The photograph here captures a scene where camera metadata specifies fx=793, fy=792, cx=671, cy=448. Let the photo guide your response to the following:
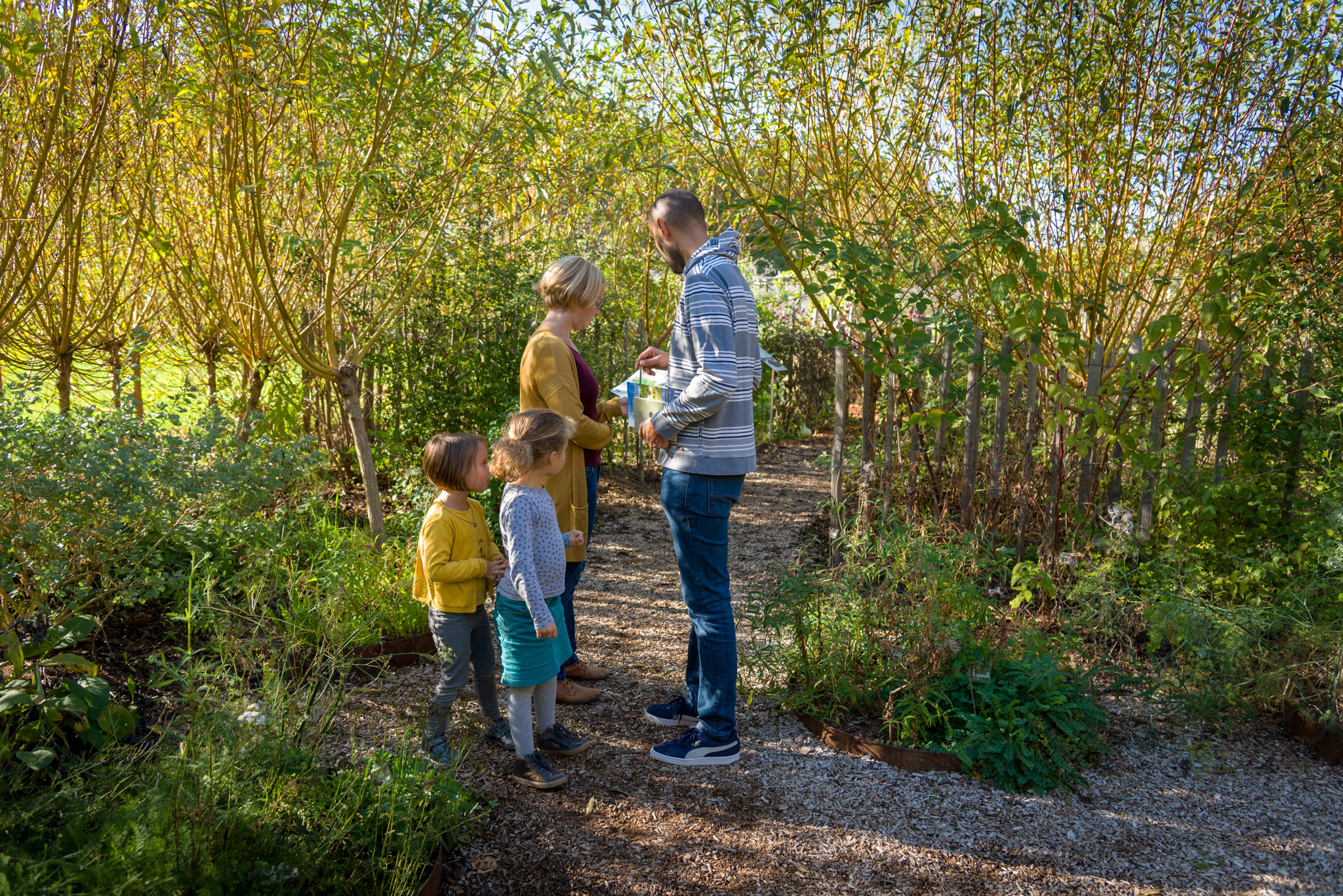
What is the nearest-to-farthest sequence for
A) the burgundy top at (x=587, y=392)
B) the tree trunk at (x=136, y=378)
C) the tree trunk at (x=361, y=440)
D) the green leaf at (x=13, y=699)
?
the green leaf at (x=13, y=699) → the burgundy top at (x=587, y=392) → the tree trunk at (x=361, y=440) → the tree trunk at (x=136, y=378)

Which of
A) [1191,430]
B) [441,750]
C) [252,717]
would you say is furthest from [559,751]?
[1191,430]

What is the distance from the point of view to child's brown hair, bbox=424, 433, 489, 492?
249 cm

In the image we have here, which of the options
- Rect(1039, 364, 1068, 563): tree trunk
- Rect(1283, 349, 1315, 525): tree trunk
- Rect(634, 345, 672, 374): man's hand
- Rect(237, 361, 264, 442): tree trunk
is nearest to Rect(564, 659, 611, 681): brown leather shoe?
Rect(634, 345, 672, 374): man's hand

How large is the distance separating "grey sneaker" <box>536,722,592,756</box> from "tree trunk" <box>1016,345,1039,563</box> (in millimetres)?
2548

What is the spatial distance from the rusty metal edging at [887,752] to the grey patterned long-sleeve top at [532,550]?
43.5 inches

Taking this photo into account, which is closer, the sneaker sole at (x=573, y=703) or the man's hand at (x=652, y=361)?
the man's hand at (x=652, y=361)

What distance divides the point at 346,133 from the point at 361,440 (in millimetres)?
1554

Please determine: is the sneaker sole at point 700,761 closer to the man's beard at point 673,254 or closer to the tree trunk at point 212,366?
the man's beard at point 673,254

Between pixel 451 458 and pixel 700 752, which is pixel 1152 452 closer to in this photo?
pixel 700 752

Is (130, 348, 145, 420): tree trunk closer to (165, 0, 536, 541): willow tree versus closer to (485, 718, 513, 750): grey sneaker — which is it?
(165, 0, 536, 541): willow tree

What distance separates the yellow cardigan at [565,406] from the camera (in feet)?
9.28

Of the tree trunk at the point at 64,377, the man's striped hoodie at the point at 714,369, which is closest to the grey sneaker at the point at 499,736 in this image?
the man's striped hoodie at the point at 714,369

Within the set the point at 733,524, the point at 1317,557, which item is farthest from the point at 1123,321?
the point at 733,524

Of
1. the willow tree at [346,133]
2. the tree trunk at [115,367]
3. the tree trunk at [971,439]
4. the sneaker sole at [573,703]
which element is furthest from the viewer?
the tree trunk at [115,367]
